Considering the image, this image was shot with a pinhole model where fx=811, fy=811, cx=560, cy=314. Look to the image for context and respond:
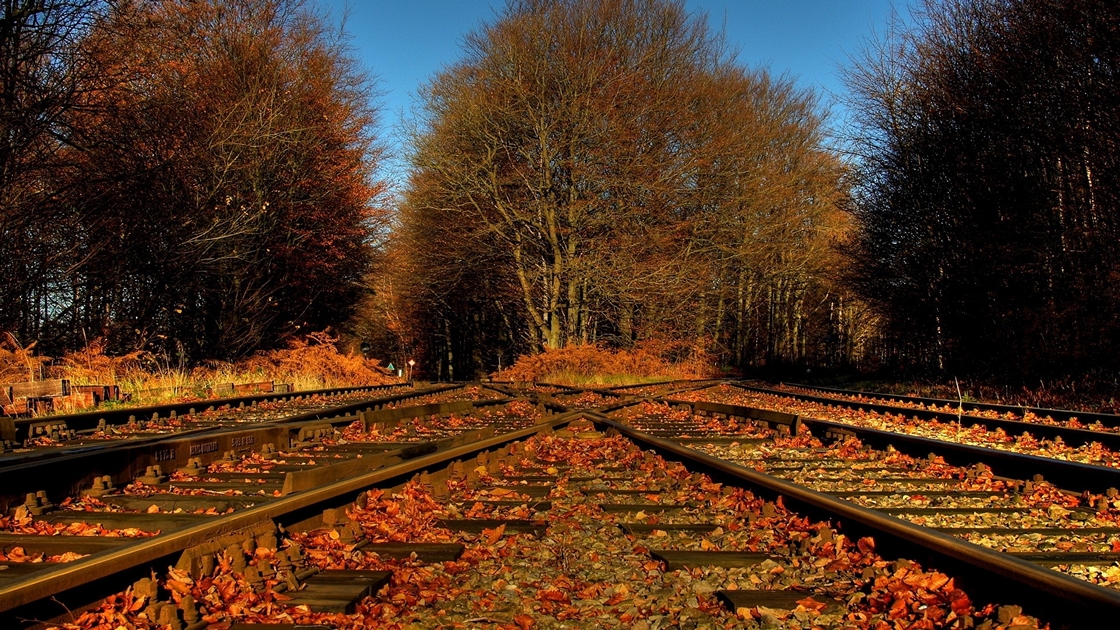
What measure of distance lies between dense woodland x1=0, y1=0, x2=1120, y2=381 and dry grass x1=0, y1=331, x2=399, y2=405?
887 millimetres

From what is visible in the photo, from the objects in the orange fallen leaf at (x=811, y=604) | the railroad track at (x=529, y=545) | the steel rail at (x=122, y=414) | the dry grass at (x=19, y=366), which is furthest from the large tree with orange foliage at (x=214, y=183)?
the orange fallen leaf at (x=811, y=604)

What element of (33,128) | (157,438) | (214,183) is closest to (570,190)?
(214,183)

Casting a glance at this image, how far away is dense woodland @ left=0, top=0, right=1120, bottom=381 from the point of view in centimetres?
1562

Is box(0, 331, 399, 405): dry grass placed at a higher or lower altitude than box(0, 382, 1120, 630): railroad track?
higher

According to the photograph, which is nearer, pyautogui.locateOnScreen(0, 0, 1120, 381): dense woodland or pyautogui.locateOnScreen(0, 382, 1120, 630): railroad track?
pyautogui.locateOnScreen(0, 382, 1120, 630): railroad track

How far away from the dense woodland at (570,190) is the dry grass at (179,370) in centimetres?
89

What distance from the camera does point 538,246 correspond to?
27.3m

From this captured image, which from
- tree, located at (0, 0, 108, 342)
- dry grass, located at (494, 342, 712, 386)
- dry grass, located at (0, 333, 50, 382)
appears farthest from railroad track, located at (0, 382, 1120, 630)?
dry grass, located at (494, 342, 712, 386)

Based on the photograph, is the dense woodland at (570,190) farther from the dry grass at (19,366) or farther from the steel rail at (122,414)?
the steel rail at (122,414)

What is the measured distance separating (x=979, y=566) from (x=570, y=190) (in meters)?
23.5

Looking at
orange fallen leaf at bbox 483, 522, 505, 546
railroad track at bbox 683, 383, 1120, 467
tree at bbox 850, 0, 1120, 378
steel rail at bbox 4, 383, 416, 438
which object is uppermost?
tree at bbox 850, 0, 1120, 378

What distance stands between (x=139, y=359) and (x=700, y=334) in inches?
816

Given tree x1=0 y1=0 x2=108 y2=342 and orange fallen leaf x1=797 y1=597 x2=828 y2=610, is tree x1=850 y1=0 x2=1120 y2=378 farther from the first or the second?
tree x1=0 y1=0 x2=108 y2=342

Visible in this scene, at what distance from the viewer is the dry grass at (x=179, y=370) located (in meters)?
13.9
